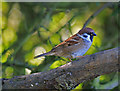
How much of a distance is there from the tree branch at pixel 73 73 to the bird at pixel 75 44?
25.0 inches

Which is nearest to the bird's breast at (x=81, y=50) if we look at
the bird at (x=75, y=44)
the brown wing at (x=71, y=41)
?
the bird at (x=75, y=44)

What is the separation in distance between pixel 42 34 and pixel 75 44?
1.09 meters

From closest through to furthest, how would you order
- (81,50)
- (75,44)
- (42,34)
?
(81,50), (75,44), (42,34)

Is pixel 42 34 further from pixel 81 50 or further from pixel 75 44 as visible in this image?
pixel 81 50

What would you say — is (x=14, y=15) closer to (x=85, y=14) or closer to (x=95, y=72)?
(x=85, y=14)

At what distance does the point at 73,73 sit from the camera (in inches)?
95.7

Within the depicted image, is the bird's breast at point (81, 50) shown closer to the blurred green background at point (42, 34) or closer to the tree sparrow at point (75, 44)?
the tree sparrow at point (75, 44)

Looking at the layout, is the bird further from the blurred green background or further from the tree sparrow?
the blurred green background

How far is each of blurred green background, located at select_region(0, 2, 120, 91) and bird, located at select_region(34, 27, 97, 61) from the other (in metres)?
0.31

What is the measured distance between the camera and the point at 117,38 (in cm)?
436

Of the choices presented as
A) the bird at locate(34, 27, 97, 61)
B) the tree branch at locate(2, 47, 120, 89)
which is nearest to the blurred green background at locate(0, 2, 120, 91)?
the bird at locate(34, 27, 97, 61)

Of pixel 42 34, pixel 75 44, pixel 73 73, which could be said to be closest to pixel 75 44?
pixel 75 44

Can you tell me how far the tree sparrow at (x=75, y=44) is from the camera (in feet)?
10.2

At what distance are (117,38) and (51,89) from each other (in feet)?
7.76
